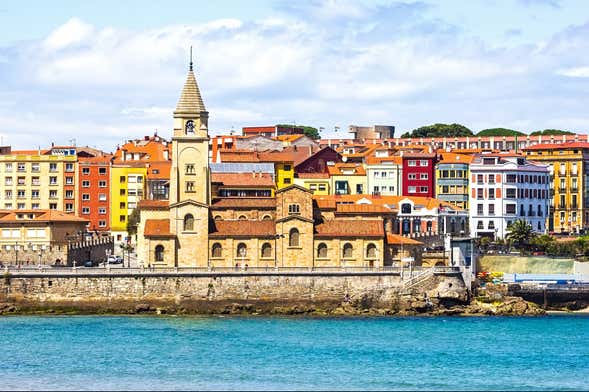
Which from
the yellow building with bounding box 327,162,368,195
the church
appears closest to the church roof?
the church

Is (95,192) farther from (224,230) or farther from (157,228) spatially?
(224,230)

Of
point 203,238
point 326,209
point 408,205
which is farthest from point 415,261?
point 408,205

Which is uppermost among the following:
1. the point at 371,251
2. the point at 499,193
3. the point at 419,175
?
the point at 419,175

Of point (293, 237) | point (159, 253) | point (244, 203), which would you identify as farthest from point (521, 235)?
point (159, 253)

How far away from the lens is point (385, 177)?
143750 mm

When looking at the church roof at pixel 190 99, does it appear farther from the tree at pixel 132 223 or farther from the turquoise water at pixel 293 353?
the tree at pixel 132 223

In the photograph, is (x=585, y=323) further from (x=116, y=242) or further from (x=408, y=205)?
(x=116, y=242)

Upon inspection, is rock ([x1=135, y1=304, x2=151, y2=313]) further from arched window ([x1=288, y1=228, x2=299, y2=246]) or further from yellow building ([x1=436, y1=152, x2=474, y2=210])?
yellow building ([x1=436, y1=152, x2=474, y2=210])

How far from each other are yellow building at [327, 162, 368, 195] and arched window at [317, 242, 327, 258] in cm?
3620

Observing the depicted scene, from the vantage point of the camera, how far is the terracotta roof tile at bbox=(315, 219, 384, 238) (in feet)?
342

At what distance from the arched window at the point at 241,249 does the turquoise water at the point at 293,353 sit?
8.66 meters

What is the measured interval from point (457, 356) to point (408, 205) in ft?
160

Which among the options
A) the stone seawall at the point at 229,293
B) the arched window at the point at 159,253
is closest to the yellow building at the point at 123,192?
the arched window at the point at 159,253

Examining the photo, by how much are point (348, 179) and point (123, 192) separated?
63.1 ft
